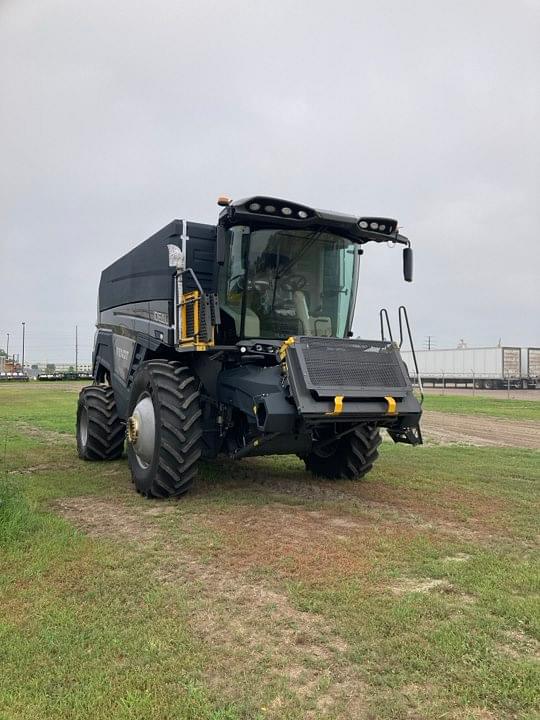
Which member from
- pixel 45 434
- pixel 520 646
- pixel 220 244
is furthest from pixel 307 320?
pixel 45 434

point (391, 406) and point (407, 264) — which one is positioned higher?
point (407, 264)

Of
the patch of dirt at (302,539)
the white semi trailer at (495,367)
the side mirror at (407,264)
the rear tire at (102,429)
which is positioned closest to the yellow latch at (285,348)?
the patch of dirt at (302,539)

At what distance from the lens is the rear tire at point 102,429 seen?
32.4 ft

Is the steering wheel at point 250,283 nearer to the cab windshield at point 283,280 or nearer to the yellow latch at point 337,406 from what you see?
the cab windshield at point 283,280

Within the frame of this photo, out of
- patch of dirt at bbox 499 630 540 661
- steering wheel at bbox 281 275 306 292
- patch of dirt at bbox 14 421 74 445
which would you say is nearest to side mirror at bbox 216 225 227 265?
steering wheel at bbox 281 275 306 292

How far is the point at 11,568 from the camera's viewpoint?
14.5ft

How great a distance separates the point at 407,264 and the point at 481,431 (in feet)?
30.8

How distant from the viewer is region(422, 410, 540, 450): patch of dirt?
523 inches

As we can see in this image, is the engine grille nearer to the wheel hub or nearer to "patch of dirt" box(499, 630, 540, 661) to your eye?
the wheel hub

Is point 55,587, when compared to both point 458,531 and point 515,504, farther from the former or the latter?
point 515,504

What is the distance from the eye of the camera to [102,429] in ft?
32.4

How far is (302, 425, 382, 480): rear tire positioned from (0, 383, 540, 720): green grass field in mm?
831

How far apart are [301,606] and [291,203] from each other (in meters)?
4.41

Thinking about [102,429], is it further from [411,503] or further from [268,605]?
[268,605]
